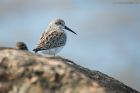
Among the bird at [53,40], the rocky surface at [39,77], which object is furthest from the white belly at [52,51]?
the rocky surface at [39,77]

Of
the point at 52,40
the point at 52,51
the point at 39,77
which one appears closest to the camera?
the point at 39,77

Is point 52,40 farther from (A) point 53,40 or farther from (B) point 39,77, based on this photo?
(B) point 39,77

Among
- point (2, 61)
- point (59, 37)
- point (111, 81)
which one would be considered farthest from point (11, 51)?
point (59, 37)

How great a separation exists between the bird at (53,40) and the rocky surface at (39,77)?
6.91 metres

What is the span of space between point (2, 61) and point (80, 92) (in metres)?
0.67

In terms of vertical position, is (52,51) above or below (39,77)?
below

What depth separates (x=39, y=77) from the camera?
4262 mm

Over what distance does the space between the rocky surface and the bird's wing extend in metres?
7.06

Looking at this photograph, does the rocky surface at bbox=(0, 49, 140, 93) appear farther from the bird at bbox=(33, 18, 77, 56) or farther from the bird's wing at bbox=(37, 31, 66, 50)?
the bird's wing at bbox=(37, 31, 66, 50)

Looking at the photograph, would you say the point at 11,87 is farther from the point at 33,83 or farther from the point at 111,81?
the point at 111,81

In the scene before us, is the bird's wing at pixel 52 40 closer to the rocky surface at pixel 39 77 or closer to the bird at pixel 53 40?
the bird at pixel 53 40

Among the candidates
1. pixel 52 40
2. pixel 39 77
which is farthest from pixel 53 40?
pixel 39 77

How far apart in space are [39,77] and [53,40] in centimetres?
776

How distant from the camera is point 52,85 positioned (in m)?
4.21
